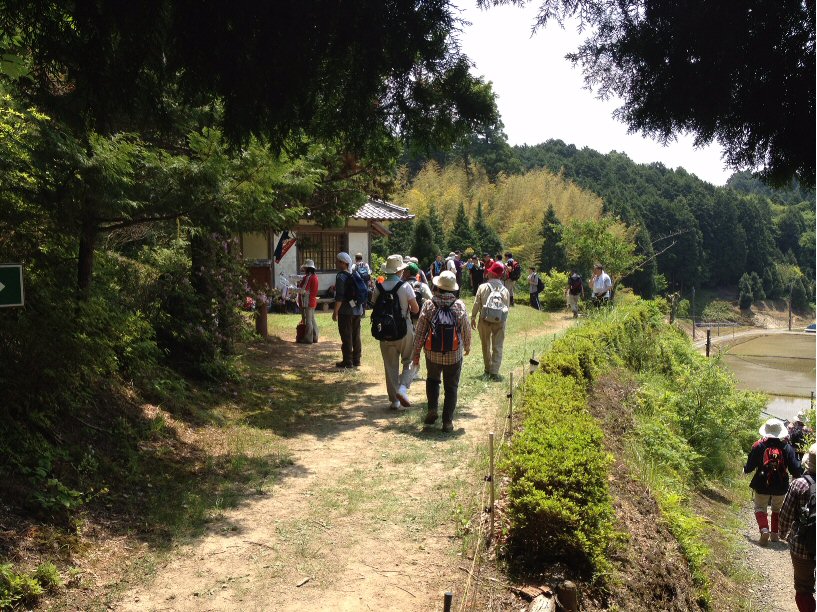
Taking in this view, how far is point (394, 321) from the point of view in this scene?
830 cm

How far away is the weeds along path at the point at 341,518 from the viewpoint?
4250mm

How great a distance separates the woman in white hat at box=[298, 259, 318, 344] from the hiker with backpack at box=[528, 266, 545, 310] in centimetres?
1159

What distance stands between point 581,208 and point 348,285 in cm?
4105

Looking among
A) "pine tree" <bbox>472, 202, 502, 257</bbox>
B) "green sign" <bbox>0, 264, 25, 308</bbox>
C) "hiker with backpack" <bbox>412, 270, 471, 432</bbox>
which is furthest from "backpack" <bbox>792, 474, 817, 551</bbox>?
"pine tree" <bbox>472, 202, 502, 257</bbox>

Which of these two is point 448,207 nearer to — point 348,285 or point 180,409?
point 348,285

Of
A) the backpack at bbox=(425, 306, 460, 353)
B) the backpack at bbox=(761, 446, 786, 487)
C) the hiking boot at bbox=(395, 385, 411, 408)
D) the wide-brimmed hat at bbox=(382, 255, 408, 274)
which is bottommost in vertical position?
the backpack at bbox=(761, 446, 786, 487)

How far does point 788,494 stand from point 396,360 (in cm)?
441

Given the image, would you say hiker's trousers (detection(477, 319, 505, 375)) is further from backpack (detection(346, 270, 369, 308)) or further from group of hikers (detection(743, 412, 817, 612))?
group of hikers (detection(743, 412, 817, 612))

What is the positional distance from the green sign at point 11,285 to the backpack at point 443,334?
3898mm

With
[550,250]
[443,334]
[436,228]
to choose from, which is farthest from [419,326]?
[550,250]

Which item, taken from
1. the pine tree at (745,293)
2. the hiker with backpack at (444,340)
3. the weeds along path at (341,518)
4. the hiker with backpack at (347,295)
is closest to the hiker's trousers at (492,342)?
the weeds along path at (341,518)

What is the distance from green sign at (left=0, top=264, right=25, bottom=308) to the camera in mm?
4516

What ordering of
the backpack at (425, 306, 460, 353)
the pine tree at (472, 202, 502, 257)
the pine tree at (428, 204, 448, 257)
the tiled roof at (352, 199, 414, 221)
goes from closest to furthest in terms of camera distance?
the backpack at (425, 306, 460, 353)
the tiled roof at (352, 199, 414, 221)
the pine tree at (428, 204, 448, 257)
the pine tree at (472, 202, 502, 257)

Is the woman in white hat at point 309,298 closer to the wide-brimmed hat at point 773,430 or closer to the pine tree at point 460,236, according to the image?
the wide-brimmed hat at point 773,430
